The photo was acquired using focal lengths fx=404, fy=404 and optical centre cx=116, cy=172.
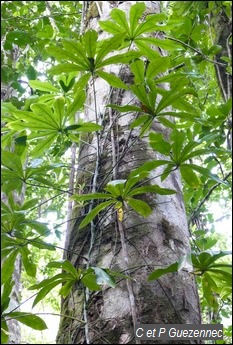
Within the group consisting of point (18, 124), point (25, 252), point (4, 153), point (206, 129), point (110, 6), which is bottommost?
point (25, 252)

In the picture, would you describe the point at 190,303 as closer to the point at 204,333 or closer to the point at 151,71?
the point at 204,333

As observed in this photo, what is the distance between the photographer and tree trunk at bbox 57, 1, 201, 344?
0.92 metres

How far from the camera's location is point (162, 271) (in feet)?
2.96

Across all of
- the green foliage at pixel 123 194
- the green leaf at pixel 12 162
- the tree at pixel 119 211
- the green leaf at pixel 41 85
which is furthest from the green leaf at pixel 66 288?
A: the green leaf at pixel 41 85

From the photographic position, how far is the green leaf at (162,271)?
2.94ft

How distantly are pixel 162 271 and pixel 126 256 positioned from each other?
111 mm

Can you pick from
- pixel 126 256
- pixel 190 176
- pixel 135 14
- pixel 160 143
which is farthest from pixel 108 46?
pixel 126 256

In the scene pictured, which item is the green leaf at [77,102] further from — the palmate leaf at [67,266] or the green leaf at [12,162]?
the palmate leaf at [67,266]

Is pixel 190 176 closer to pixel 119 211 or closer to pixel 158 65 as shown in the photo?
pixel 119 211

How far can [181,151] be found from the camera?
1061 mm

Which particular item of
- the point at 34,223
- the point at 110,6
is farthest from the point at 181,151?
the point at 110,6

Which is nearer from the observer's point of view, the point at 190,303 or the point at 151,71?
the point at 190,303

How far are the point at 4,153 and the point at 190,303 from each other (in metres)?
0.60

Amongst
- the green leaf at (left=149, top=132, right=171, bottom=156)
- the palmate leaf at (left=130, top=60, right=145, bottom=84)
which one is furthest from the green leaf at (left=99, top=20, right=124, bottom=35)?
the green leaf at (left=149, top=132, right=171, bottom=156)
